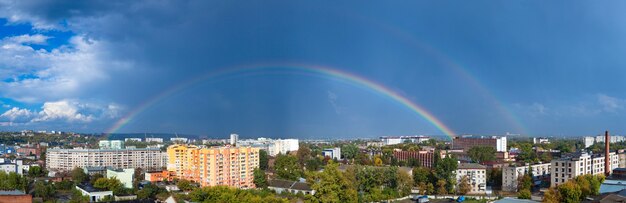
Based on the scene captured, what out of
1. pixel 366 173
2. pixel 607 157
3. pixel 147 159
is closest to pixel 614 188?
pixel 607 157

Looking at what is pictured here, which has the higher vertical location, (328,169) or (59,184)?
(328,169)

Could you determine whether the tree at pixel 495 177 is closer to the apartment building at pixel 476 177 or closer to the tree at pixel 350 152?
the apartment building at pixel 476 177

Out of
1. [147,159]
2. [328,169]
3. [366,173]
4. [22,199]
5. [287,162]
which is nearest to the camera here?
[22,199]

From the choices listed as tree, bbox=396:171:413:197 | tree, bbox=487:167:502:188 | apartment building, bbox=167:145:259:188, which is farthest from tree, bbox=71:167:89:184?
tree, bbox=487:167:502:188

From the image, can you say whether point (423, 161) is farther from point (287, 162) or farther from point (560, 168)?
point (560, 168)

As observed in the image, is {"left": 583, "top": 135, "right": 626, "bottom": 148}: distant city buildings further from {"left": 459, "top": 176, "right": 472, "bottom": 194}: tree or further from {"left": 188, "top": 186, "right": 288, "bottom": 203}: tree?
{"left": 188, "top": 186, "right": 288, "bottom": 203}: tree

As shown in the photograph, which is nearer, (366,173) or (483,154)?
(366,173)

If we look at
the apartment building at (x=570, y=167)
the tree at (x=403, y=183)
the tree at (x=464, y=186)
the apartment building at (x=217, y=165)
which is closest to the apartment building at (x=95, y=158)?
the apartment building at (x=217, y=165)
